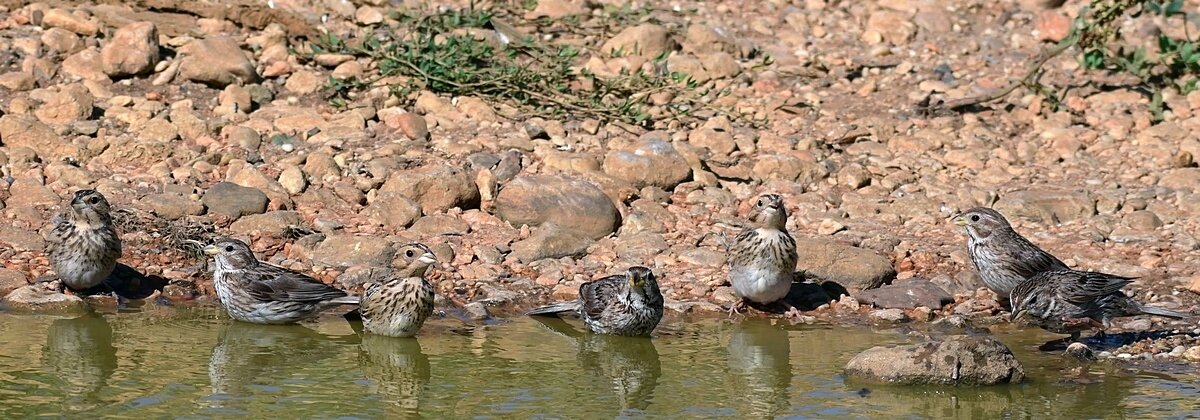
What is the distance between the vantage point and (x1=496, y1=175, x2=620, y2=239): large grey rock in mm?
12781

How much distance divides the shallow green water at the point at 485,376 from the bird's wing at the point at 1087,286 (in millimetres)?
465

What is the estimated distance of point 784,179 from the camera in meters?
13.9

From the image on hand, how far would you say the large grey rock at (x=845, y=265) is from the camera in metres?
12.1

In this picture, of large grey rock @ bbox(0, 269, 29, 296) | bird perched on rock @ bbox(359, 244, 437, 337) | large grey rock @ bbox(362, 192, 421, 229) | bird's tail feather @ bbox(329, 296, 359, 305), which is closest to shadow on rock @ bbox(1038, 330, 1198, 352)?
bird perched on rock @ bbox(359, 244, 437, 337)

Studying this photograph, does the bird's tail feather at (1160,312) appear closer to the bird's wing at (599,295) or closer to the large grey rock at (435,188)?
the bird's wing at (599,295)

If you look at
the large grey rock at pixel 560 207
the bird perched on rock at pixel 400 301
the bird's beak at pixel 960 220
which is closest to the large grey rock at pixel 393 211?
the large grey rock at pixel 560 207

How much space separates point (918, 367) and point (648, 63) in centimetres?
695

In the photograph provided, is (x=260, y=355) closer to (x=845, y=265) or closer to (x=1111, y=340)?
(x=845, y=265)

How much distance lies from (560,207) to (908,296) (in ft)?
9.11

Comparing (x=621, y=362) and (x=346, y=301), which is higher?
(x=621, y=362)

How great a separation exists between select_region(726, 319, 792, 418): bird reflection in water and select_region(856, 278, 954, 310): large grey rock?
857mm

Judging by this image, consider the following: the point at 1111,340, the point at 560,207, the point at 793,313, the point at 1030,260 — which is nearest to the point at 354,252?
the point at 560,207

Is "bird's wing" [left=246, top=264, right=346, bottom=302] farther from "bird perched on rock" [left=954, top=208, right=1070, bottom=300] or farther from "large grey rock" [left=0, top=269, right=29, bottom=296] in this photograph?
"bird perched on rock" [left=954, top=208, right=1070, bottom=300]

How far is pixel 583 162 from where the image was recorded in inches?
535
